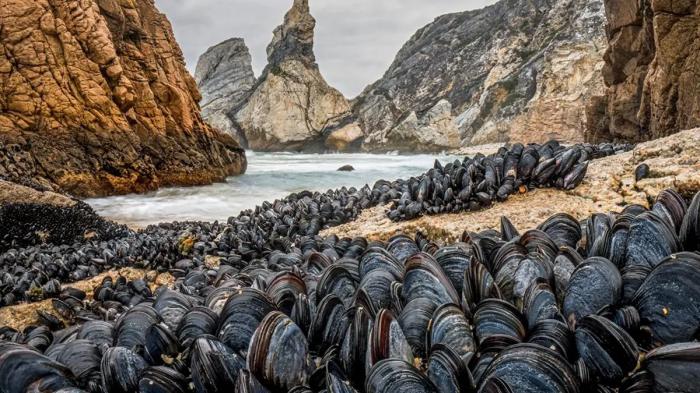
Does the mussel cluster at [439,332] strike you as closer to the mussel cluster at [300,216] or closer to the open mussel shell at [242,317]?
the open mussel shell at [242,317]

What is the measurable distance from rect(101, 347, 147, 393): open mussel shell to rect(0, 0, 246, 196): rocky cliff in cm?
1267

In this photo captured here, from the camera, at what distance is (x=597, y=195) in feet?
12.0

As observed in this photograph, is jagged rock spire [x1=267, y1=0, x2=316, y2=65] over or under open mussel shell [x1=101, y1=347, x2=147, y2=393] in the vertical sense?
over

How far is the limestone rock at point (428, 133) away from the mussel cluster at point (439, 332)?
60821 mm

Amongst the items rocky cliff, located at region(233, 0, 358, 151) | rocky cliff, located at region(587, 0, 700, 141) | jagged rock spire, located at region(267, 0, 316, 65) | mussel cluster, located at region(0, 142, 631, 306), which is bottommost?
mussel cluster, located at region(0, 142, 631, 306)

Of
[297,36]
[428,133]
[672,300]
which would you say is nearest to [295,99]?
[297,36]

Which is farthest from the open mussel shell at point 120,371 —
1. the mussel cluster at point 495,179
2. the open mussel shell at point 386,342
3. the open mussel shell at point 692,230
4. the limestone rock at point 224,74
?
the limestone rock at point 224,74

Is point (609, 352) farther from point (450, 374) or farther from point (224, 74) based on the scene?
point (224, 74)

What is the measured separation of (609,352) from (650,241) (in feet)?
2.59

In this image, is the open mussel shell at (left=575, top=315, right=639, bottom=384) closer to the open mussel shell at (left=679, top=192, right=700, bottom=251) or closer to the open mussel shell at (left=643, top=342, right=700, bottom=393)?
the open mussel shell at (left=643, top=342, right=700, bottom=393)

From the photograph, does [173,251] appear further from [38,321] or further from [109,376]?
[109,376]

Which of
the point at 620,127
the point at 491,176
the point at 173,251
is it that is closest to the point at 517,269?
the point at 491,176

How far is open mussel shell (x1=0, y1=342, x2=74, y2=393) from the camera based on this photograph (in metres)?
1.37

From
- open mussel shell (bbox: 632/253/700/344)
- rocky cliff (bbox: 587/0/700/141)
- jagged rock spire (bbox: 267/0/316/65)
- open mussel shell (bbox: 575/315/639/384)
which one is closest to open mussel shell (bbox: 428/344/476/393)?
open mussel shell (bbox: 575/315/639/384)
